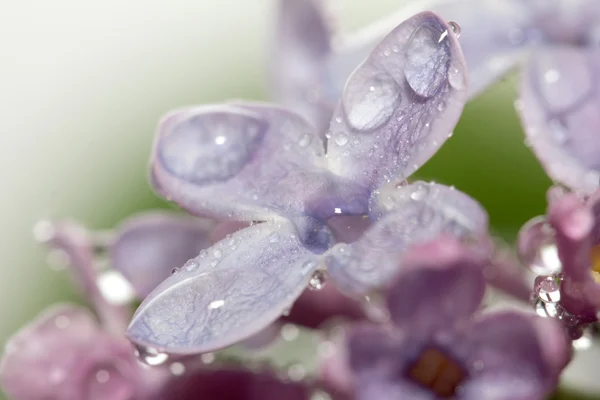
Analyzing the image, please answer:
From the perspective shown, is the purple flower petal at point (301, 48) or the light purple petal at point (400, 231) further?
the purple flower petal at point (301, 48)

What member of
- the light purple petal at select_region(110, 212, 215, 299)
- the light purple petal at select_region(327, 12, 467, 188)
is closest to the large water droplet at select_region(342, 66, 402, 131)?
the light purple petal at select_region(327, 12, 467, 188)

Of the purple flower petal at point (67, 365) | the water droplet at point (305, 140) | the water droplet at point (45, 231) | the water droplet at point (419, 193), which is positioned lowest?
the purple flower petal at point (67, 365)

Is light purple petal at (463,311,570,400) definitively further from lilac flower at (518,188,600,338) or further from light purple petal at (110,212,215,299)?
light purple petal at (110,212,215,299)

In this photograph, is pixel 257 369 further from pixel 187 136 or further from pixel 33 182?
pixel 33 182

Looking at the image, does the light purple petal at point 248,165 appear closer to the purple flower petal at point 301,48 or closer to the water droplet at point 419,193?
the water droplet at point 419,193

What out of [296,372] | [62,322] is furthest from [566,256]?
[62,322]

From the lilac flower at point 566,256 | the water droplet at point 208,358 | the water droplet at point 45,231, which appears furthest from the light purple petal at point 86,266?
the lilac flower at point 566,256

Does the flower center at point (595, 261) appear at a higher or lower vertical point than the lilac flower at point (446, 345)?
higher

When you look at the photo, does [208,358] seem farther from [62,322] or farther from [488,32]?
[488,32]
